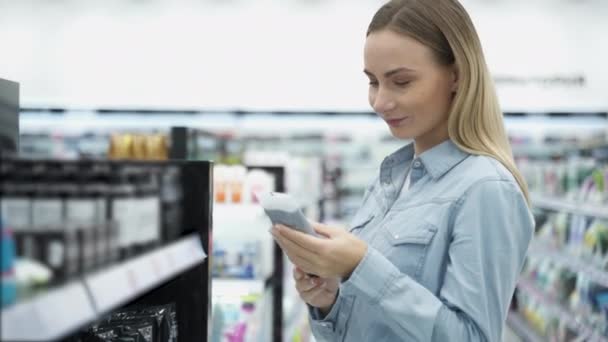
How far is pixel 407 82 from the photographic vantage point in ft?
4.25

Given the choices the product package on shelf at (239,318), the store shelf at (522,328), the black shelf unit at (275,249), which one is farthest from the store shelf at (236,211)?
the store shelf at (522,328)

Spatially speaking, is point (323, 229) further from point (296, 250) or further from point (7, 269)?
point (7, 269)

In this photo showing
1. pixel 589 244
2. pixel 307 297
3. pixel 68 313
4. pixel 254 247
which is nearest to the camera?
pixel 68 313

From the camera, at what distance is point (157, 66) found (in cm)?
741

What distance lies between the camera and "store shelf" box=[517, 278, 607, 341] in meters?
4.12

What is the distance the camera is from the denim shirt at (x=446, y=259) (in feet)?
3.85

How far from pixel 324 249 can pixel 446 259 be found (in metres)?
0.28

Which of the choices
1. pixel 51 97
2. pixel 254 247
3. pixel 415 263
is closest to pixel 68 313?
pixel 415 263

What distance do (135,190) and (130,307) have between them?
53 cm

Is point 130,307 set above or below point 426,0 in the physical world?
below

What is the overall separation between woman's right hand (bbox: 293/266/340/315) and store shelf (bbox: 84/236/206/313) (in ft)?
1.50

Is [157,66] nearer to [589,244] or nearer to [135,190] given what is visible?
[589,244]

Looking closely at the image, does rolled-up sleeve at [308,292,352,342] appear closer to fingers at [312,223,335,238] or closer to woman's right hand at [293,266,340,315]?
woman's right hand at [293,266,340,315]

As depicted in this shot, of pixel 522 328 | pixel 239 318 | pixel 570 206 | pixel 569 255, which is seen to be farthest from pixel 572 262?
pixel 239 318
